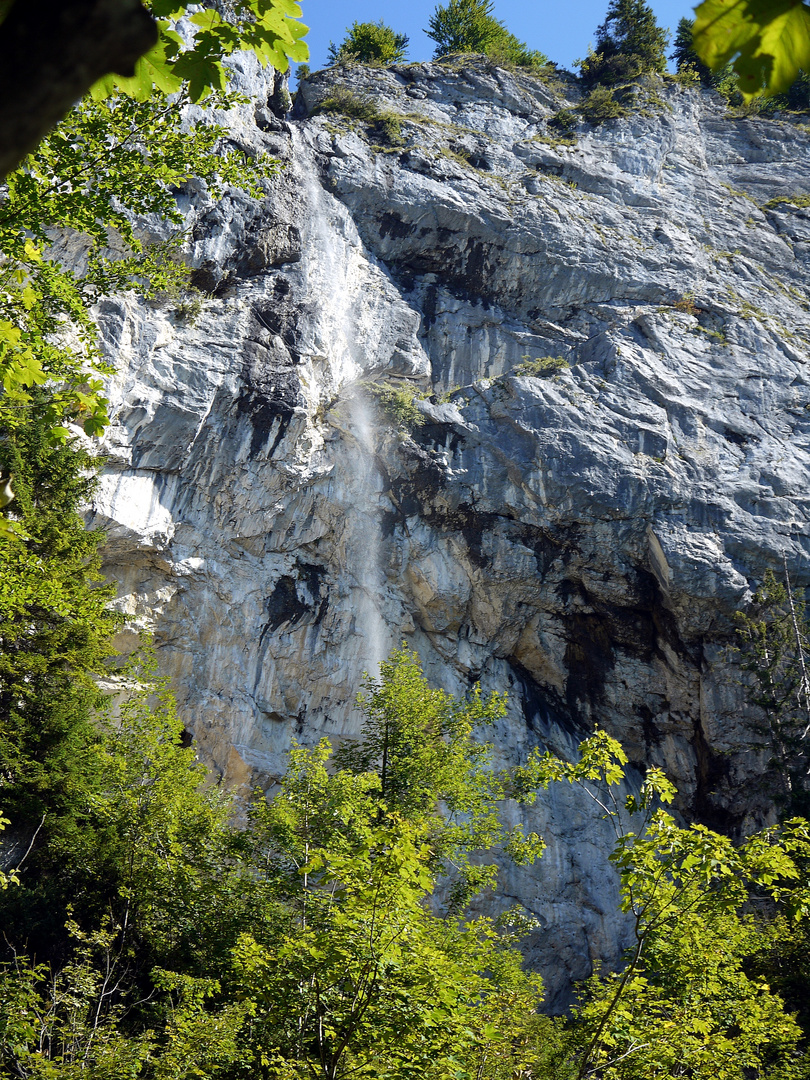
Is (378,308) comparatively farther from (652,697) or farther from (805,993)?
(805,993)

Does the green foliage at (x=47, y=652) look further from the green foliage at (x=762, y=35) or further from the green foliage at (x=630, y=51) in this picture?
the green foliage at (x=630, y=51)

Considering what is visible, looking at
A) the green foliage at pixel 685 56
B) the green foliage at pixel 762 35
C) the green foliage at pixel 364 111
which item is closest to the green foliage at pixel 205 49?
the green foliage at pixel 762 35

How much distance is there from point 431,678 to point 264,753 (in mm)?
5000

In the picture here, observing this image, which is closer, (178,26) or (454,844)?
(454,844)

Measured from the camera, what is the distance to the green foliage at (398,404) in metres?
21.6

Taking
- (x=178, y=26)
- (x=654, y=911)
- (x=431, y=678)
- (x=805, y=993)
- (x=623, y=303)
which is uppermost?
Result: (x=623, y=303)

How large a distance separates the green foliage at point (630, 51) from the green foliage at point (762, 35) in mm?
37524

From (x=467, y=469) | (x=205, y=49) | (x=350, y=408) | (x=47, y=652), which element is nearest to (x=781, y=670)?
(x=467, y=469)

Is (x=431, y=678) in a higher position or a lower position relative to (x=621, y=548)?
lower

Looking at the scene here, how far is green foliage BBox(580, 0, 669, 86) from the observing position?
108ft

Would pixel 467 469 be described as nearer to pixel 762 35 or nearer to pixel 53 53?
pixel 762 35

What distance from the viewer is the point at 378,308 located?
2362cm

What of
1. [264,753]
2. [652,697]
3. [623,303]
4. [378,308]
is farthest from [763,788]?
[378,308]

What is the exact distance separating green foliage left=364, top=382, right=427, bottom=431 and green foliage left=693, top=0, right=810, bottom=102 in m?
20.0
